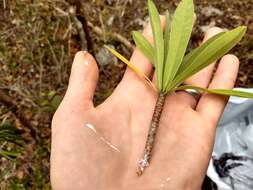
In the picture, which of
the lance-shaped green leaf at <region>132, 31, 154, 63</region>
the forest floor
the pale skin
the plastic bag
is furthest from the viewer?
the forest floor

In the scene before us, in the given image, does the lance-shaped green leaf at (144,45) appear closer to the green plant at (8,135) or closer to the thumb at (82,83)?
the thumb at (82,83)

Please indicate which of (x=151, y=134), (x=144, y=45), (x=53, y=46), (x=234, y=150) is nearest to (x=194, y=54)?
(x=144, y=45)

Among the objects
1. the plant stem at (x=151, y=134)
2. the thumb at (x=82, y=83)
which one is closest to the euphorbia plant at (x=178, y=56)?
the plant stem at (x=151, y=134)

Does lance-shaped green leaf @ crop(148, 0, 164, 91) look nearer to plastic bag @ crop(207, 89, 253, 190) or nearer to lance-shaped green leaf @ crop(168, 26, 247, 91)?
lance-shaped green leaf @ crop(168, 26, 247, 91)

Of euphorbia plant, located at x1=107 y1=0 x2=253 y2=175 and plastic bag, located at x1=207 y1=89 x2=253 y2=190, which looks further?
plastic bag, located at x1=207 y1=89 x2=253 y2=190

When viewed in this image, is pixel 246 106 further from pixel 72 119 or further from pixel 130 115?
pixel 72 119

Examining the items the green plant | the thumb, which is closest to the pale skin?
the thumb
